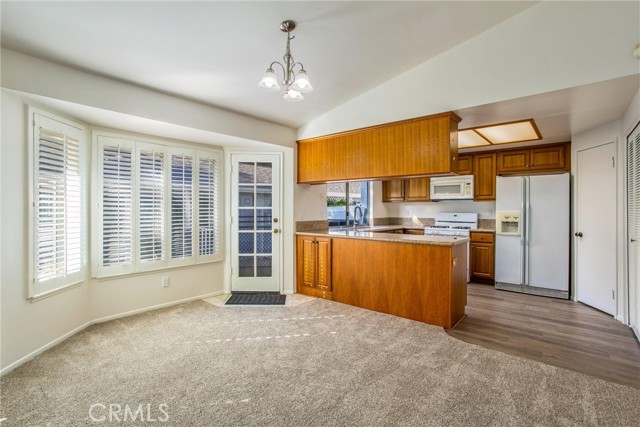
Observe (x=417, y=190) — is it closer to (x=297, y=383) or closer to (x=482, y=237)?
(x=482, y=237)

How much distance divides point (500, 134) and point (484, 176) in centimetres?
125

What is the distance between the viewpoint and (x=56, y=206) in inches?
110

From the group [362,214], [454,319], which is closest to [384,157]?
[454,319]

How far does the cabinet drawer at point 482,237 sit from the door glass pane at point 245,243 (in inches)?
143

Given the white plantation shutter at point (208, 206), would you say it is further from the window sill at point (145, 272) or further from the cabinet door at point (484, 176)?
the cabinet door at point (484, 176)

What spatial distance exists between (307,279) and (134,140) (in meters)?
2.80

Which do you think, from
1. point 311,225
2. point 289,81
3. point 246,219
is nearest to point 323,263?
point 311,225

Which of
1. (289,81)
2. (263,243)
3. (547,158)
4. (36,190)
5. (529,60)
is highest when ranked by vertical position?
(529,60)

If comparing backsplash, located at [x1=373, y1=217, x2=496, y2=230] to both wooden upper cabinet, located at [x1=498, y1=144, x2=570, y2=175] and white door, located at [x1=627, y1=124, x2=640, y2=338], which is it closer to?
wooden upper cabinet, located at [x1=498, y1=144, x2=570, y2=175]

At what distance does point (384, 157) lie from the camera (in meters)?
3.65

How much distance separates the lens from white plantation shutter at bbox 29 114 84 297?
8.61 feet

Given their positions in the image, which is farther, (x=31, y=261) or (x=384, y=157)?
(x=384, y=157)

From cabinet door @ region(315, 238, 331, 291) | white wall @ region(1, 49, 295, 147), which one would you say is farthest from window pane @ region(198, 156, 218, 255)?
cabinet door @ region(315, 238, 331, 291)

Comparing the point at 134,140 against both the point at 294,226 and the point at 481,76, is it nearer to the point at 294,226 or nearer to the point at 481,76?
the point at 294,226
